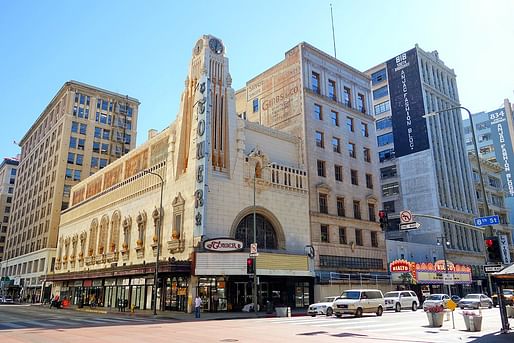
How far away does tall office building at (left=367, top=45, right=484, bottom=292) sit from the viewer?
66.8m

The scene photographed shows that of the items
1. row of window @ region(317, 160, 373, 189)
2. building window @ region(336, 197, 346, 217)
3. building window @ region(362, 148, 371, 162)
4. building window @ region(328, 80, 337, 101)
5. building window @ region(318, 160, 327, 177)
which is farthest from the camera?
building window @ region(362, 148, 371, 162)

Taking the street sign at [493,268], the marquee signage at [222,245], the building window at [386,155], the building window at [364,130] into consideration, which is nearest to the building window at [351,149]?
the building window at [364,130]

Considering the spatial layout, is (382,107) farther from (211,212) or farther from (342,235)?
(211,212)

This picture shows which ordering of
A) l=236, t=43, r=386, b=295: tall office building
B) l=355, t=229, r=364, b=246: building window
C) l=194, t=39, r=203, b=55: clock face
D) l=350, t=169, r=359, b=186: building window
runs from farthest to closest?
l=350, t=169, r=359, b=186: building window
l=355, t=229, r=364, b=246: building window
l=236, t=43, r=386, b=295: tall office building
l=194, t=39, r=203, b=55: clock face

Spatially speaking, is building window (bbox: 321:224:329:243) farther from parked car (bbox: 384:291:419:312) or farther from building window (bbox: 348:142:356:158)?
building window (bbox: 348:142:356:158)

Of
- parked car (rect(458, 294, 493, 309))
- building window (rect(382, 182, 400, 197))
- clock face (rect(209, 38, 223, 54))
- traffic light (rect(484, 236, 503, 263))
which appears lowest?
parked car (rect(458, 294, 493, 309))

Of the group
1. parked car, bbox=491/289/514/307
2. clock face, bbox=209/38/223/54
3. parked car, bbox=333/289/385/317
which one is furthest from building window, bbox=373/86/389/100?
parked car, bbox=333/289/385/317

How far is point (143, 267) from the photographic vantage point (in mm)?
38625

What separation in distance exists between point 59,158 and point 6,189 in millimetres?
58896

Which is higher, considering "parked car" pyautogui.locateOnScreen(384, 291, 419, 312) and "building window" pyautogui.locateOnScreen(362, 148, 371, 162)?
"building window" pyautogui.locateOnScreen(362, 148, 371, 162)

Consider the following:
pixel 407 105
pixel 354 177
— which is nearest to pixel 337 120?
pixel 354 177

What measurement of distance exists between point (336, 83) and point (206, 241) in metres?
29.2

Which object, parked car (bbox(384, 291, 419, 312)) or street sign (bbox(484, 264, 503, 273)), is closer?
street sign (bbox(484, 264, 503, 273))

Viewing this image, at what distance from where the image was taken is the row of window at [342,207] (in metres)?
47.2
